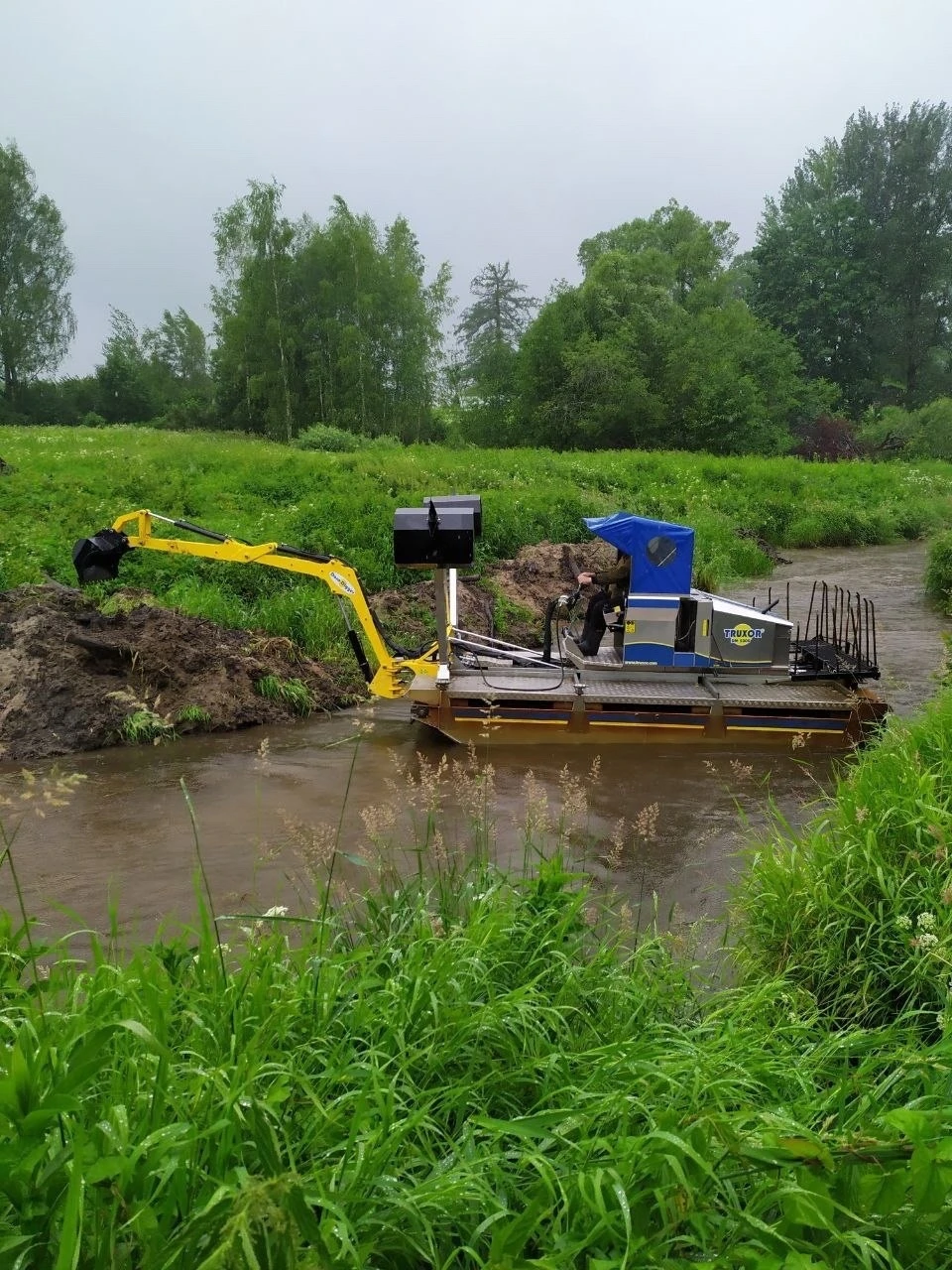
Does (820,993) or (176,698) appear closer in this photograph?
(820,993)

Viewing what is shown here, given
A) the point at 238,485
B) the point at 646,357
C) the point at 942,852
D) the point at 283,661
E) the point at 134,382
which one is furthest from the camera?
the point at 134,382

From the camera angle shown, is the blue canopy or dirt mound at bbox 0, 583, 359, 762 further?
dirt mound at bbox 0, 583, 359, 762

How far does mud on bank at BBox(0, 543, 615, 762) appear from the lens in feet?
31.3

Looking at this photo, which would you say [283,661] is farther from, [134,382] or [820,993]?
[134,382]

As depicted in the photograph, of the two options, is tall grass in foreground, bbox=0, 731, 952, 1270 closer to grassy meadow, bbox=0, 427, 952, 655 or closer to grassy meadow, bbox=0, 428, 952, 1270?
grassy meadow, bbox=0, 428, 952, 1270

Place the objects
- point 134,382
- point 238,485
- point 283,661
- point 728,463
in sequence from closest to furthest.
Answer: point 283,661 → point 238,485 → point 728,463 → point 134,382

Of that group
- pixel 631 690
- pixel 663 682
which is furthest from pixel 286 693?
pixel 663 682

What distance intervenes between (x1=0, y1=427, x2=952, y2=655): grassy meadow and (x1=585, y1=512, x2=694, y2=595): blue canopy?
468 cm

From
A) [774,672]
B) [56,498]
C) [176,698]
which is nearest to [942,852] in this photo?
[774,672]

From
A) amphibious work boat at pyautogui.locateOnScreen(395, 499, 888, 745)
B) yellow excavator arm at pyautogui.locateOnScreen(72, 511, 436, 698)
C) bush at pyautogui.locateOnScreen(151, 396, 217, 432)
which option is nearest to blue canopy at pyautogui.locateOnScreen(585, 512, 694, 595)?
amphibious work boat at pyautogui.locateOnScreen(395, 499, 888, 745)

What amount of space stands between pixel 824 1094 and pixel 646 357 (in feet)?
119

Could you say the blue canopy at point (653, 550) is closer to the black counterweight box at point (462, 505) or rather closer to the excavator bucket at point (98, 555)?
the black counterweight box at point (462, 505)

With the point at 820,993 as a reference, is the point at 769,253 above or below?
above

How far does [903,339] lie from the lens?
56875 millimetres
